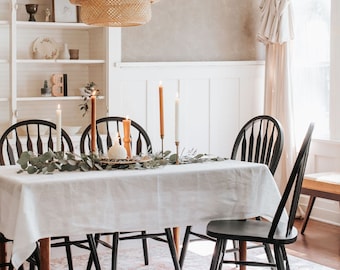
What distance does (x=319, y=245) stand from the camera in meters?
5.35

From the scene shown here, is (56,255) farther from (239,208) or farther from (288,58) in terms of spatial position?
(288,58)

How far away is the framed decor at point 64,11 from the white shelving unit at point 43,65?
7cm

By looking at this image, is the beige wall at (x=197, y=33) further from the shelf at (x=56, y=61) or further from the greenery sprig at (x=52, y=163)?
the greenery sprig at (x=52, y=163)

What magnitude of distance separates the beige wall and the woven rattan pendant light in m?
2.30

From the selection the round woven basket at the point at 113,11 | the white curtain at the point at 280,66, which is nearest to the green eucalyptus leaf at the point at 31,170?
the round woven basket at the point at 113,11

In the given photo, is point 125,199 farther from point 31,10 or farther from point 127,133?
point 31,10

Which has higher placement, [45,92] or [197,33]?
[197,33]

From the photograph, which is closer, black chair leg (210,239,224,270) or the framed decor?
black chair leg (210,239,224,270)

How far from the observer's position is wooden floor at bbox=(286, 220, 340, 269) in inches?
195

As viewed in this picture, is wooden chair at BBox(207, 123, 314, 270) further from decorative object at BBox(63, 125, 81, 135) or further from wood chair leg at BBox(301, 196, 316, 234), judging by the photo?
decorative object at BBox(63, 125, 81, 135)

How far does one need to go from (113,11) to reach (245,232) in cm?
132

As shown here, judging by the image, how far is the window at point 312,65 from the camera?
626cm

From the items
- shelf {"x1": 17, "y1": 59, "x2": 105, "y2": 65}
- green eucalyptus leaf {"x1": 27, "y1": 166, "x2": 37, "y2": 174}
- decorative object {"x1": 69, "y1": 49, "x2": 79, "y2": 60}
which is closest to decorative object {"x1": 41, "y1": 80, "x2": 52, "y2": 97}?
shelf {"x1": 17, "y1": 59, "x2": 105, "y2": 65}

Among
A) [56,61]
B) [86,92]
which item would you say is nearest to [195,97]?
[86,92]
